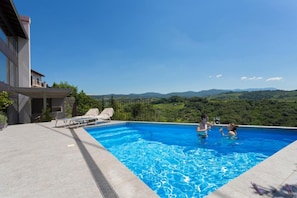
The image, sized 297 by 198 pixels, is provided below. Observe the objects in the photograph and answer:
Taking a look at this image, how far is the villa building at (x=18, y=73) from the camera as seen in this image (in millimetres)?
10898

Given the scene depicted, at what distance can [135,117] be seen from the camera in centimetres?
1326

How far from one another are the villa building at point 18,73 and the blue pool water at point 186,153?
6632 millimetres

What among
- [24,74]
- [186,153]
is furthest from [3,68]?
[186,153]

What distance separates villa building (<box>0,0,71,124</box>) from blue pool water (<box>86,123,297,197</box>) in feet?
21.8

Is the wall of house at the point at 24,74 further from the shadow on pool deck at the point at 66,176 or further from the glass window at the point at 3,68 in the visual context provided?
the shadow on pool deck at the point at 66,176

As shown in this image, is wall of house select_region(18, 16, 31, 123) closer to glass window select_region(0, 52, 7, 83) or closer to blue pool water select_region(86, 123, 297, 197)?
glass window select_region(0, 52, 7, 83)

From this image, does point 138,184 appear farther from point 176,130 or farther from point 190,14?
point 190,14

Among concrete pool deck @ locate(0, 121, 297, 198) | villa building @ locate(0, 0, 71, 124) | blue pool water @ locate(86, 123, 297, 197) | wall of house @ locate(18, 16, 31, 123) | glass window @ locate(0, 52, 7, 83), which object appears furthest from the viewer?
wall of house @ locate(18, 16, 31, 123)

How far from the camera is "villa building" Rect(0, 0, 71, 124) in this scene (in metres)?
10.9

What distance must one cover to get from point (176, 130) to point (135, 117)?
4.48m

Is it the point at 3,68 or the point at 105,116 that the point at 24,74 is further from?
the point at 105,116

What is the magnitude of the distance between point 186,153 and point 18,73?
1577 cm

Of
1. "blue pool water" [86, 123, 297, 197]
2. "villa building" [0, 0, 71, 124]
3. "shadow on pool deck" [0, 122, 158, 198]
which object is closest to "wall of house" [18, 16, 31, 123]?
"villa building" [0, 0, 71, 124]

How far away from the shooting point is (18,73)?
13.8 m
